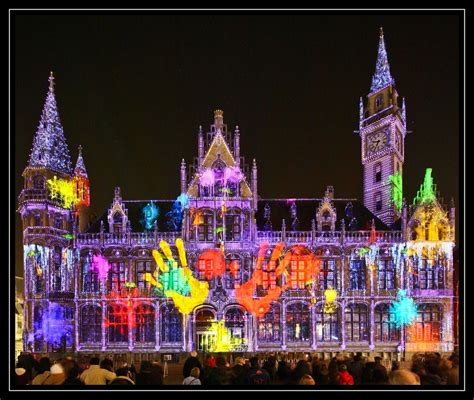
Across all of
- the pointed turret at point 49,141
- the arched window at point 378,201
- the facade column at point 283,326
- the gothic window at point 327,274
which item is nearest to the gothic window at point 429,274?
the arched window at point 378,201

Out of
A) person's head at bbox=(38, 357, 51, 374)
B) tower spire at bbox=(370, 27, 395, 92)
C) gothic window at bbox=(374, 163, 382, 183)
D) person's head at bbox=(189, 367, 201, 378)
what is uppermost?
tower spire at bbox=(370, 27, 395, 92)

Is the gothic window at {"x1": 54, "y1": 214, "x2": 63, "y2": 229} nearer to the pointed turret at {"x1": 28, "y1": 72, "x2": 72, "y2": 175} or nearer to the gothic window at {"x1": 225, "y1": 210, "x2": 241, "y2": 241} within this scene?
the pointed turret at {"x1": 28, "y1": 72, "x2": 72, "y2": 175}

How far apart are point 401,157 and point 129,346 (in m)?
21.2

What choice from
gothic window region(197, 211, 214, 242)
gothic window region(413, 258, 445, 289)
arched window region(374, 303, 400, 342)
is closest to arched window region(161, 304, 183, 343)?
gothic window region(197, 211, 214, 242)

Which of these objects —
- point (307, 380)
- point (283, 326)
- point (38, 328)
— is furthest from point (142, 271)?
point (307, 380)

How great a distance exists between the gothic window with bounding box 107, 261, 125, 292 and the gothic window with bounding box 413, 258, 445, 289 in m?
18.1

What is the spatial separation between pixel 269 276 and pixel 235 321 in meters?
3.44

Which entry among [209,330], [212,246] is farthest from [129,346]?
[212,246]

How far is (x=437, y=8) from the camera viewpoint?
20.6 m

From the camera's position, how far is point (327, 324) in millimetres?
42625

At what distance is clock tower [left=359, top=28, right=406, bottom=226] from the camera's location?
148 feet

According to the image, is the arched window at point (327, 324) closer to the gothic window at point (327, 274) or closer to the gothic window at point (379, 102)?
the gothic window at point (327, 274)

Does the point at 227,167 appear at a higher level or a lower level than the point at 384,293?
higher
